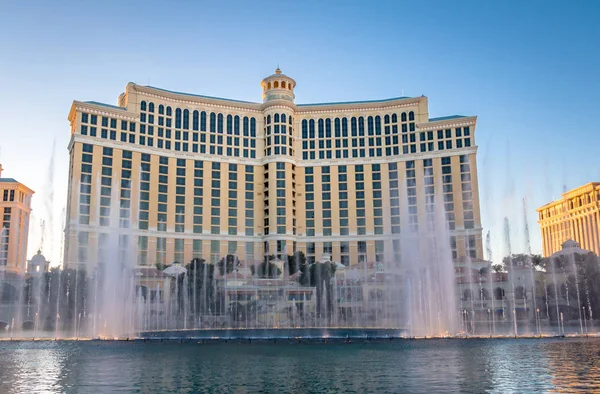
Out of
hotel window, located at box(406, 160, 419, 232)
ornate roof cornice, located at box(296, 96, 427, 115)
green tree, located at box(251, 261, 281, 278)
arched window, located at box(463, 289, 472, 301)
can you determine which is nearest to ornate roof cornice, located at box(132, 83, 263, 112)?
ornate roof cornice, located at box(296, 96, 427, 115)

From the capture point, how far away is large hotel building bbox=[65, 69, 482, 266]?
9562cm

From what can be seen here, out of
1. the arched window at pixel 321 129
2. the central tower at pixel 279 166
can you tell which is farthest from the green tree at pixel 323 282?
the arched window at pixel 321 129

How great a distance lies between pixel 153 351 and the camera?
33625mm

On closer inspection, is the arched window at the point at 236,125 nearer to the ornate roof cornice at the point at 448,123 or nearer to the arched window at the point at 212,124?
the arched window at the point at 212,124

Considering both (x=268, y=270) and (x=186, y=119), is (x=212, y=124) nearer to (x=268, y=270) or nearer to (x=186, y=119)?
(x=186, y=119)

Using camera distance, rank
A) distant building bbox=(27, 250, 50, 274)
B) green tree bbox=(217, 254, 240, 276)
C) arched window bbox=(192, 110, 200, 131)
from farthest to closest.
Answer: arched window bbox=(192, 110, 200, 131)
green tree bbox=(217, 254, 240, 276)
distant building bbox=(27, 250, 50, 274)

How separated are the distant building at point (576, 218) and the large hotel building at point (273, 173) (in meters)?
41.1

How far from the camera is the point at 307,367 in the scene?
87.6ft

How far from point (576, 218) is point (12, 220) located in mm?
133039

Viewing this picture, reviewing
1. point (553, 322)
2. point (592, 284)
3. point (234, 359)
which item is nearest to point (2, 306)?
point (234, 359)

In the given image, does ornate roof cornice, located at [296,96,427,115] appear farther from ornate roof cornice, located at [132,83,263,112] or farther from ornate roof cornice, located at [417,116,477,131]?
ornate roof cornice, located at [132,83,263,112]

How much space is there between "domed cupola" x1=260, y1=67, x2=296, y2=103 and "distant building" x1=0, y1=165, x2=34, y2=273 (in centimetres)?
6397

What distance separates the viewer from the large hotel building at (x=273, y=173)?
9562 cm

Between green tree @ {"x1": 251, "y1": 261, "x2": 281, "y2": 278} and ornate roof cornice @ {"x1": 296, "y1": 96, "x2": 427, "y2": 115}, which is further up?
ornate roof cornice @ {"x1": 296, "y1": 96, "x2": 427, "y2": 115}
